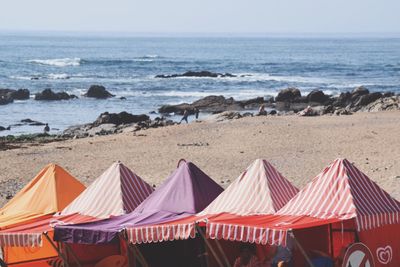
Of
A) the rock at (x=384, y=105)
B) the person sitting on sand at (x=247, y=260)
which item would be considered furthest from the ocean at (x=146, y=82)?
the person sitting on sand at (x=247, y=260)

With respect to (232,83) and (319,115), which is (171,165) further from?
(232,83)

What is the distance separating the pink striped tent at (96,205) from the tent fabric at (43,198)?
0.33 m

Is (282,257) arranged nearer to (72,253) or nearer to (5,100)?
(72,253)

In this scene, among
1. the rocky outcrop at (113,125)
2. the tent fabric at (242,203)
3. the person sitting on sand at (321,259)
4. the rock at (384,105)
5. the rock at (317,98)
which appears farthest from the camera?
the rock at (317,98)

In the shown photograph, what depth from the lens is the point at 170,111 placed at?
49594 mm

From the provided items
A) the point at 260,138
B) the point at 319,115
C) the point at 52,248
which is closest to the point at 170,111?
the point at 319,115

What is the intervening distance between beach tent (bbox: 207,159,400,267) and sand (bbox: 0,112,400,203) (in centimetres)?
751

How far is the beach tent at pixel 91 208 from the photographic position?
13445 mm

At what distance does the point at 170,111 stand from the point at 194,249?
35.8 m

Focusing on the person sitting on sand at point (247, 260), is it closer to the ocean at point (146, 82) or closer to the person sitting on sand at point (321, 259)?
the person sitting on sand at point (321, 259)

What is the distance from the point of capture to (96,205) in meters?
14.1

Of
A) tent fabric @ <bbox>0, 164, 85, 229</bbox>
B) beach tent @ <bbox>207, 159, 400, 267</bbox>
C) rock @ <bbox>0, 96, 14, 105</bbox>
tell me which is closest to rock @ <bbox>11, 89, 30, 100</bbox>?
rock @ <bbox>0, 96, 14, 105</bbox>

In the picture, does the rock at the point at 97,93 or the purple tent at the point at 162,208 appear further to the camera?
the rock at the point at 97,93

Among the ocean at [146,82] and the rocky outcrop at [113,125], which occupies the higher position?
the rocky outcrop at [113,125]
